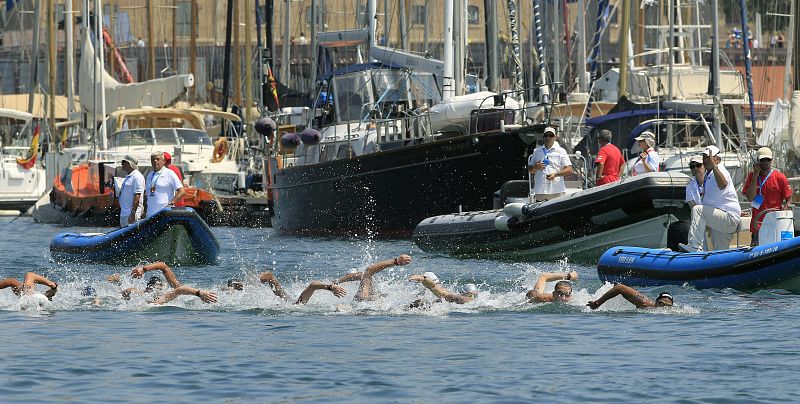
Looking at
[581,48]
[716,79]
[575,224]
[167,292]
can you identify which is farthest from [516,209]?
[581,48]

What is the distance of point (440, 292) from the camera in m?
15.9

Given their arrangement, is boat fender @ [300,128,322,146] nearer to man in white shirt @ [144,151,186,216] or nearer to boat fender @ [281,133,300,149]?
boat fender @ [281,133,300,149]

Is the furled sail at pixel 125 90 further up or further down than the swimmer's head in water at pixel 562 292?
further up

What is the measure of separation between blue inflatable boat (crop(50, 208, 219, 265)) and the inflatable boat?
3.71 m

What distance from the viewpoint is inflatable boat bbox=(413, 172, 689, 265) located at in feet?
66.5

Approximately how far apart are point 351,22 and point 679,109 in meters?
27.7

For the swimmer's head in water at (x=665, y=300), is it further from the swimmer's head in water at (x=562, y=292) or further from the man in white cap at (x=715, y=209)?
the man in white cap at (x=715, y=209)

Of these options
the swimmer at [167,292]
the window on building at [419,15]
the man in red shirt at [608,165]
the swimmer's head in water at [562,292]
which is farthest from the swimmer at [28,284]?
the window on building at [419,15]

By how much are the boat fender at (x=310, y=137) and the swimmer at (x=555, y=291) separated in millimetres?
12925

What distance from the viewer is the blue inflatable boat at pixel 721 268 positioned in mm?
16281

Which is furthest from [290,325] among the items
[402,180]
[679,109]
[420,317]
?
[679,109]

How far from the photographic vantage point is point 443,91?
27.1m

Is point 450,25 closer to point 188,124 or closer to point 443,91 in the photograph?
point 443,91

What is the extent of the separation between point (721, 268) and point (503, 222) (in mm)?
5729
